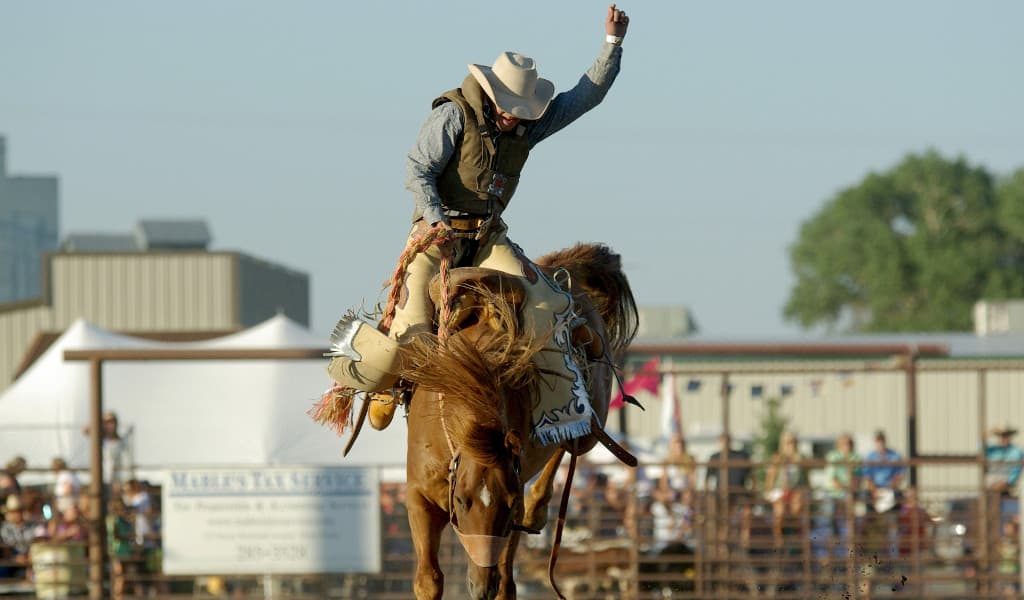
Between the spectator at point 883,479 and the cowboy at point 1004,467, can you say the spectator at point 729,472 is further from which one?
the cowboy at point 1004,467

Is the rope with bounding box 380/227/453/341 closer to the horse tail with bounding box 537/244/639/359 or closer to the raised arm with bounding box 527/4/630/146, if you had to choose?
the raised arm with bounding box 527/4/630/146

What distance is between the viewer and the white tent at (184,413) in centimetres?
1334

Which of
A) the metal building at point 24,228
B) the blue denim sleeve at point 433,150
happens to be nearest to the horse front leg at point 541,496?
the blue denim sleeve at point 433,150

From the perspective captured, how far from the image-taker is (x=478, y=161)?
6.31 m

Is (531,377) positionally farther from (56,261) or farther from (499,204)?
(56,261)

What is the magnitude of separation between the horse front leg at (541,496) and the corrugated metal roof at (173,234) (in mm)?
26696

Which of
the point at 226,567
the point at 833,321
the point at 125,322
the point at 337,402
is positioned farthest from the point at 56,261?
the point at 833,321

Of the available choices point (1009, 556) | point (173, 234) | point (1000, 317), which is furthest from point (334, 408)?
point (1000, 317)

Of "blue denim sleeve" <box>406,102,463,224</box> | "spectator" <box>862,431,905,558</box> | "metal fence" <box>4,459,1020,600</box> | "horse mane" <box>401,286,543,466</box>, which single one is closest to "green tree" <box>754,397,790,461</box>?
"spectator" <box>862,431,905,558</box>

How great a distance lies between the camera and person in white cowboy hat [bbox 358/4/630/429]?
6.23m

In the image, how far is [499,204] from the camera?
21.2 ft

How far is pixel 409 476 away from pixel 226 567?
4.66 m

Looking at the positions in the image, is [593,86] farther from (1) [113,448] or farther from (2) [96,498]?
(1) [113,448]

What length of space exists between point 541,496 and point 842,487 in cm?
452
